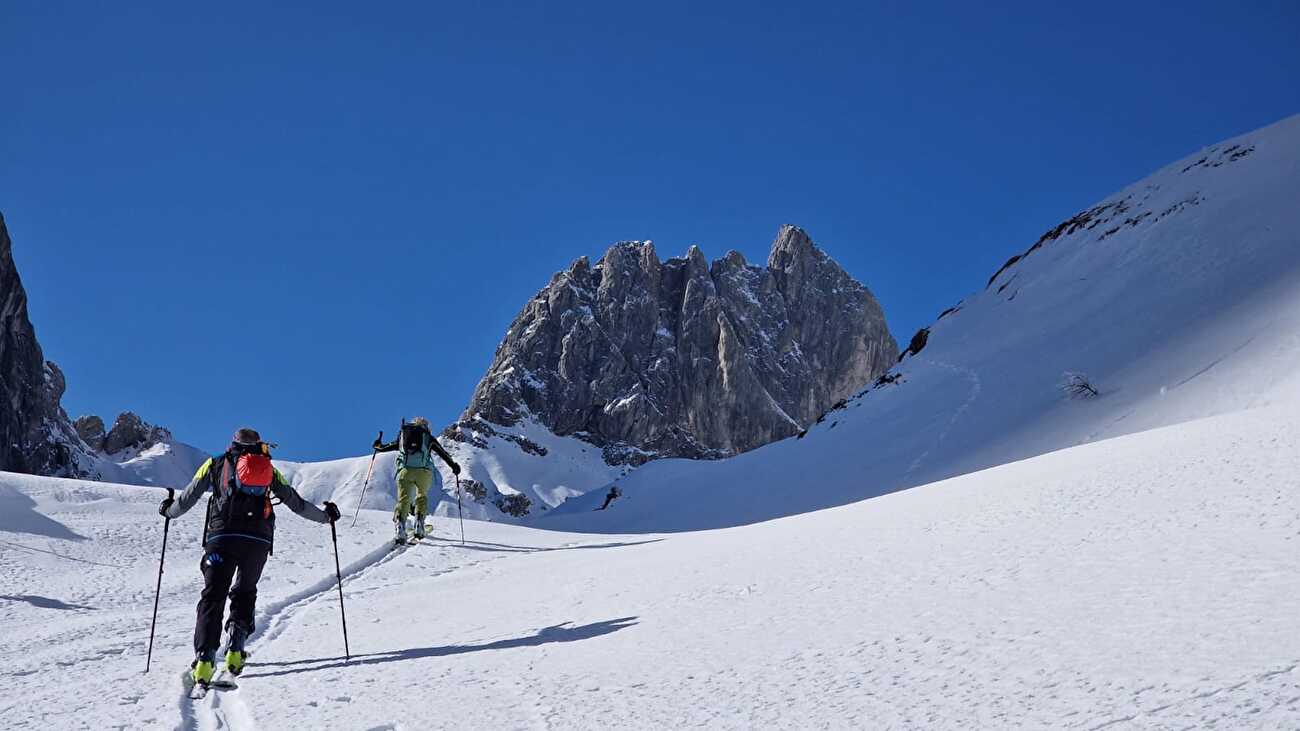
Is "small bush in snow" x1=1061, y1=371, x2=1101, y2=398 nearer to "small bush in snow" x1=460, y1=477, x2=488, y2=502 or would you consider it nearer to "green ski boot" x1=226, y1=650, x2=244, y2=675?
"green ski boot" x1=226, y1=650, x2=244, y2=675

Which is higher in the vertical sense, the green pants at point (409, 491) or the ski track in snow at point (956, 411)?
the ski track in snow at point (956, 411)

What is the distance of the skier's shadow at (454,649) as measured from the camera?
6.95 m

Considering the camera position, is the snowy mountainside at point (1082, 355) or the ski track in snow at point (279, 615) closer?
the ski track in snow at point (279, 615)

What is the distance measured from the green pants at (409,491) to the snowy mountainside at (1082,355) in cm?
1724

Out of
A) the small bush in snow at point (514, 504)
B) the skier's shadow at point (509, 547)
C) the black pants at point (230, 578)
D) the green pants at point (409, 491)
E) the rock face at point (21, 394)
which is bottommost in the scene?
the black pants at point (230, 578)

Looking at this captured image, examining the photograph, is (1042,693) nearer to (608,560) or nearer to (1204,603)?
(1204,603)

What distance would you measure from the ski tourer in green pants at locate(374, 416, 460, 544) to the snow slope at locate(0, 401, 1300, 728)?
5.54 m

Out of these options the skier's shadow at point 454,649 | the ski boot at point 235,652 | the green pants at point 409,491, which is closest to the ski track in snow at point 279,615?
the ski boot at point 235,652

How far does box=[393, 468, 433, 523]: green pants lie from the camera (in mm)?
17109

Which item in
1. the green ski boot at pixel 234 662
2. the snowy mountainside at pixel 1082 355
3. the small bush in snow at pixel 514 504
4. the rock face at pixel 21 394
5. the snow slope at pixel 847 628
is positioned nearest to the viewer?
the snow slope at pixel 847 628

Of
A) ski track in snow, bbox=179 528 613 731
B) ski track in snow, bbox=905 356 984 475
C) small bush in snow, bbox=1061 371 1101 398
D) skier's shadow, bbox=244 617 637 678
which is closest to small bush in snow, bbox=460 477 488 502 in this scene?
ski track in snow, bbox=905 356 984 475

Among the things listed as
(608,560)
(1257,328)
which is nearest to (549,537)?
(608,560)

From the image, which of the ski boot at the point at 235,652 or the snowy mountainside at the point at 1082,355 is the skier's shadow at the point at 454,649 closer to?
the ski boot at the point at 235,652

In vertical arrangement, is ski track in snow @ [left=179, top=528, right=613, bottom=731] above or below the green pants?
below
